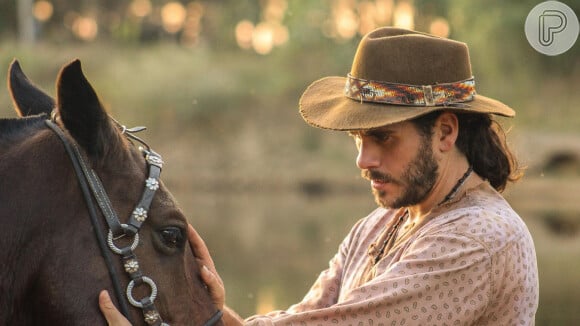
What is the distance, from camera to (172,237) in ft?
8.47

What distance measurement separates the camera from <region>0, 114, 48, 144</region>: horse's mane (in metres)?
2.49

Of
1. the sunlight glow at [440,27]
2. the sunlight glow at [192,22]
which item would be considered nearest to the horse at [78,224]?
the sunlight glow at [440,27]

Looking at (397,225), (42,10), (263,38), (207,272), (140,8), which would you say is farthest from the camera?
(140,8)

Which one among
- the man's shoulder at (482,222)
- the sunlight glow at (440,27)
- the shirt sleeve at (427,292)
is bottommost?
the sunlight glow at (440,27)

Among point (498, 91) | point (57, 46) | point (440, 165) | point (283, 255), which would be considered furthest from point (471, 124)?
point (57, 46)

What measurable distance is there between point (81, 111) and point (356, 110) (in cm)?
110

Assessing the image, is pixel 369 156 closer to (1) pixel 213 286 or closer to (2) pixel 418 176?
(2) pixel 418 176

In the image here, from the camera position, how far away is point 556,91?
82.8ft

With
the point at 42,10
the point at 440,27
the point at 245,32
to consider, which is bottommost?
the point at 245,32

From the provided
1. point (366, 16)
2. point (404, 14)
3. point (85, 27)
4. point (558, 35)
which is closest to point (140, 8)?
point (85, 27)

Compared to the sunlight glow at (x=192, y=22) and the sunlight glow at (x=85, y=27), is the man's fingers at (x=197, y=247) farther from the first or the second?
the sunlight glow at (x=192, y=22)

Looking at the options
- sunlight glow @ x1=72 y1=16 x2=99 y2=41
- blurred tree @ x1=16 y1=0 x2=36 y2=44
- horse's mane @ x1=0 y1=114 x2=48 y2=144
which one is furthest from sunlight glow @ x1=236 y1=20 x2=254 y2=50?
horse's mane @ x1=0 y1=114 x2=48 y2=144

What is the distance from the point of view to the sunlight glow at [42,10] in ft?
115

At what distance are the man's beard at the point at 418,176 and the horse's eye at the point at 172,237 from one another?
0.86 meters
